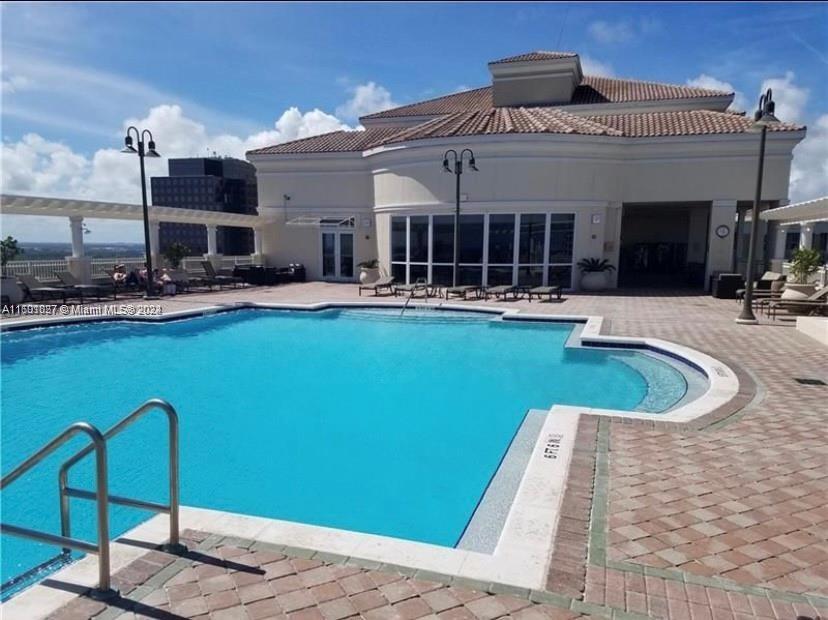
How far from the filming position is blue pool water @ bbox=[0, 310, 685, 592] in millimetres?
5160

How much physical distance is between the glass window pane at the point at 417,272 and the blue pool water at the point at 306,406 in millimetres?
6698

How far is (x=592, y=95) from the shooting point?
26.2 m

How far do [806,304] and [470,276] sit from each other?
10714mm

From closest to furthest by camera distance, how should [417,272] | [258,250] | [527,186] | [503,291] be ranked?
[503,291]
[527,186]
[417,272]
[258,250]

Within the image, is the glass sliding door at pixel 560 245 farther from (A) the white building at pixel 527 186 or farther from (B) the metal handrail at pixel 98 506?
(B) the metal handrail at pixel 98 506

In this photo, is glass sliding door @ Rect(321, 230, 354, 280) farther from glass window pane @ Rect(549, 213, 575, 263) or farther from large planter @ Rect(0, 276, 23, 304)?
large planter @ Rect(0, 276, 23, 304)

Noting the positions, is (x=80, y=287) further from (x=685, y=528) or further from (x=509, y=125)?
(x=685, y=528)

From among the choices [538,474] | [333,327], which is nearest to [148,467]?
[538,474]

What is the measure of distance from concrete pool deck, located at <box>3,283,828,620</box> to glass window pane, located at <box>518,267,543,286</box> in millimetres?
12780

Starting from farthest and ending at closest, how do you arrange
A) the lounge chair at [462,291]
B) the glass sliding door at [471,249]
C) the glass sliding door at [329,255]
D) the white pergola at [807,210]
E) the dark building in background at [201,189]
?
1. the dark building in background at [201,189]
2. the glass sliding door at [329,255]
3. the glass sliding door at [471,249]
4. the lounge chair at [462,291]
5. the white pergola at [807,210]

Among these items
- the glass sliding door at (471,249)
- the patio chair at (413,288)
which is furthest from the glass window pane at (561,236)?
the patio chair at (413,288)

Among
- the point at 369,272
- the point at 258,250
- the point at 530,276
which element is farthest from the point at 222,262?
the point at 530,276

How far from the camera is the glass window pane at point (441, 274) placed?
20.6 metres

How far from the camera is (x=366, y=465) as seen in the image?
19.8 ft
